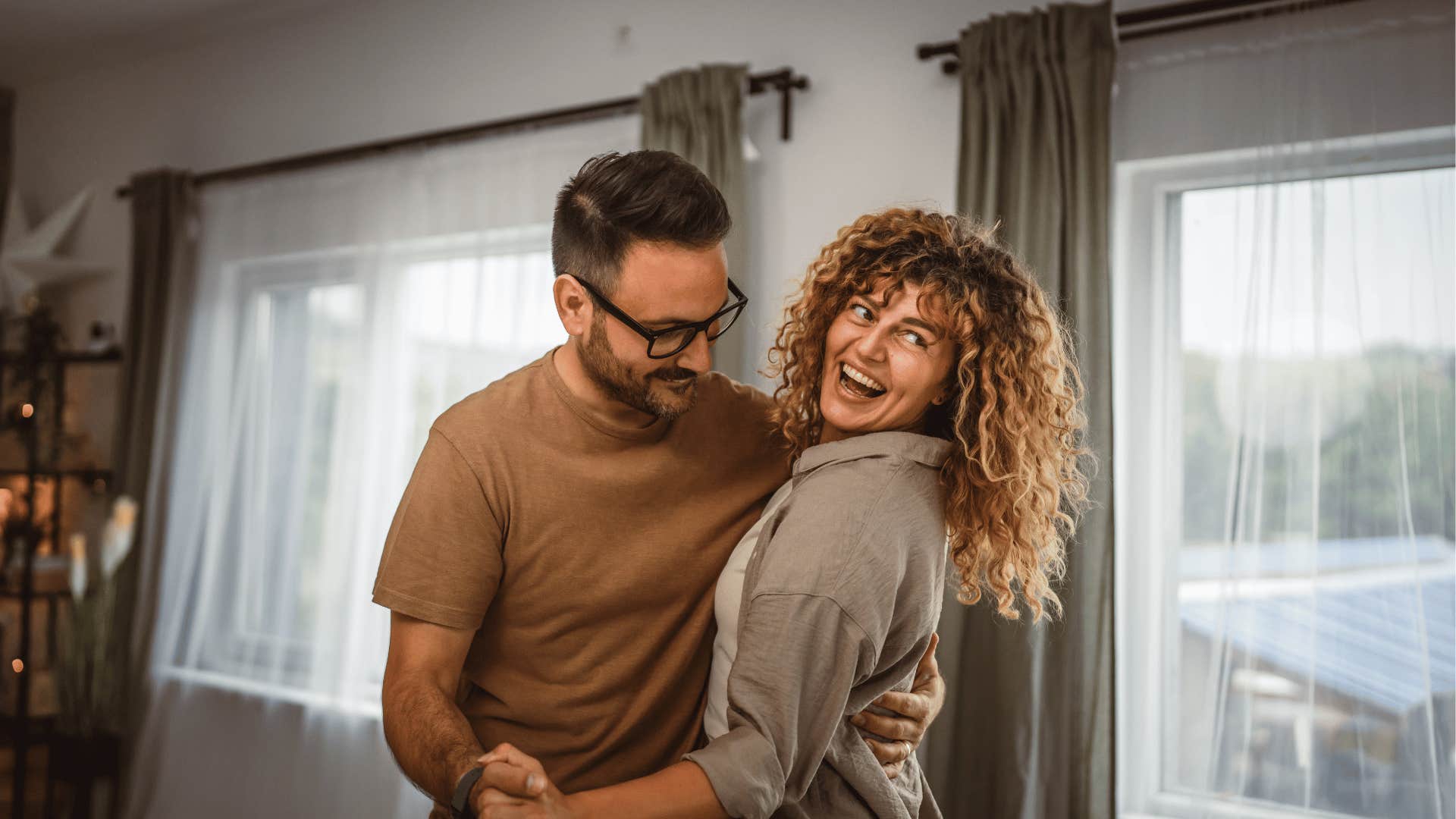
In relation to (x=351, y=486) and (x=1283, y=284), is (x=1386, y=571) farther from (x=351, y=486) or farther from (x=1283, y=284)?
(x=351, y=486)

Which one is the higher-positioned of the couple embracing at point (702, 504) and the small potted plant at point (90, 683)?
the couple embracing at point (702, 504)

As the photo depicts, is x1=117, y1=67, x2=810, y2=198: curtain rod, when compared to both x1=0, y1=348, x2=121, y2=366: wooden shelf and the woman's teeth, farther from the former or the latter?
the woman's teeth

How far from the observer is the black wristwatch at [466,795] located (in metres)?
1.13

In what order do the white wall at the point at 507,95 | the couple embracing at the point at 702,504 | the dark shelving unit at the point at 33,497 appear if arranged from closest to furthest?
the couple embracing at the point at 702,504 → the white wall at the point at 507,95 → the dark shelving unit at the point at 33,497

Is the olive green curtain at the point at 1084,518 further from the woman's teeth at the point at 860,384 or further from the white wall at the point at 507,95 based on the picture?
the woman's teeth at the point at 860,384

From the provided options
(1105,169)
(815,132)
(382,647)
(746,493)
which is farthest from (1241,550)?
(382,647)

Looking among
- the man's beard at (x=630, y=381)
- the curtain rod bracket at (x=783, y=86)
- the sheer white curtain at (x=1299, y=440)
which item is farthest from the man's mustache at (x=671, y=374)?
the curtain rod bracket at (x=783, y=86)

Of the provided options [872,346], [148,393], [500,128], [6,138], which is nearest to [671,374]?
[872,346]

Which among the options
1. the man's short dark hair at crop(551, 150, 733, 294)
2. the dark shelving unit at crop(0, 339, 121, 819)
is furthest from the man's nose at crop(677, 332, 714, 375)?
the dark shelving unit at crop(0, 339, 121, 819)

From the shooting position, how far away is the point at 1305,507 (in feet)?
7.06

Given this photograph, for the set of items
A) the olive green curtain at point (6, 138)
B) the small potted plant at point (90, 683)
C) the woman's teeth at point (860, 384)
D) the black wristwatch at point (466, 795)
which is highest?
the olive green curtain at point (6, 138)

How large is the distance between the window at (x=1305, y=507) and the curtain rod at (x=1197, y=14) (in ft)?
0.98

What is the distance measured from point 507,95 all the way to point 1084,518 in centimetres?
224

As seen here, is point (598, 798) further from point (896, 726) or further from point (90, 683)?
point (90, 683)
